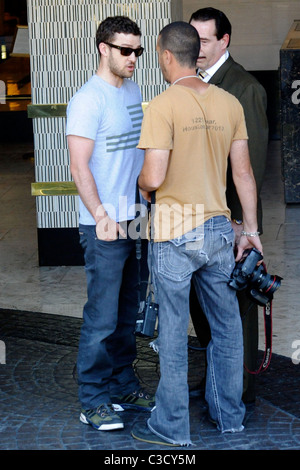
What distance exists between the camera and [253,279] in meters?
4.24

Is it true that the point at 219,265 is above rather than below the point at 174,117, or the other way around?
below

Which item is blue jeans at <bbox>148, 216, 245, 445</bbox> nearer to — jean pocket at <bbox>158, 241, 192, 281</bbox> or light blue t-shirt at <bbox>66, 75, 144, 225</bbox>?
jean pocket at <bbox>158, 241, 192, 281</bbox>

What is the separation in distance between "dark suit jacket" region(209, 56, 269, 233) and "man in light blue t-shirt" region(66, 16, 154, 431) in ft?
1.45

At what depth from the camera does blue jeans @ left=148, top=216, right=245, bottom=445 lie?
411 centimetres

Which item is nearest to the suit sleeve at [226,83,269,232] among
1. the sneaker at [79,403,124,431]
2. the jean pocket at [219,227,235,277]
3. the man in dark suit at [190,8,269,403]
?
the man in dark suit at [190,8,269,403]

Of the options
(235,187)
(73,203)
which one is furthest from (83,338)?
(73,203)

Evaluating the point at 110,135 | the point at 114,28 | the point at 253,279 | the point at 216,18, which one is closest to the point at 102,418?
the point at 253,279

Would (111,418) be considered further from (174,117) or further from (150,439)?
(174,117)

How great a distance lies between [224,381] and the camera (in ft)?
14.2

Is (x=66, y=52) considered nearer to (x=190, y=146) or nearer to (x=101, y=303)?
(x=101, y=303)

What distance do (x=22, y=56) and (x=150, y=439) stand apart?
33.2ft

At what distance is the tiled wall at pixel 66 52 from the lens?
6930 millimetres

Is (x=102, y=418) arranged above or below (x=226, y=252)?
below

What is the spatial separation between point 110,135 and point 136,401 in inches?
53.8
